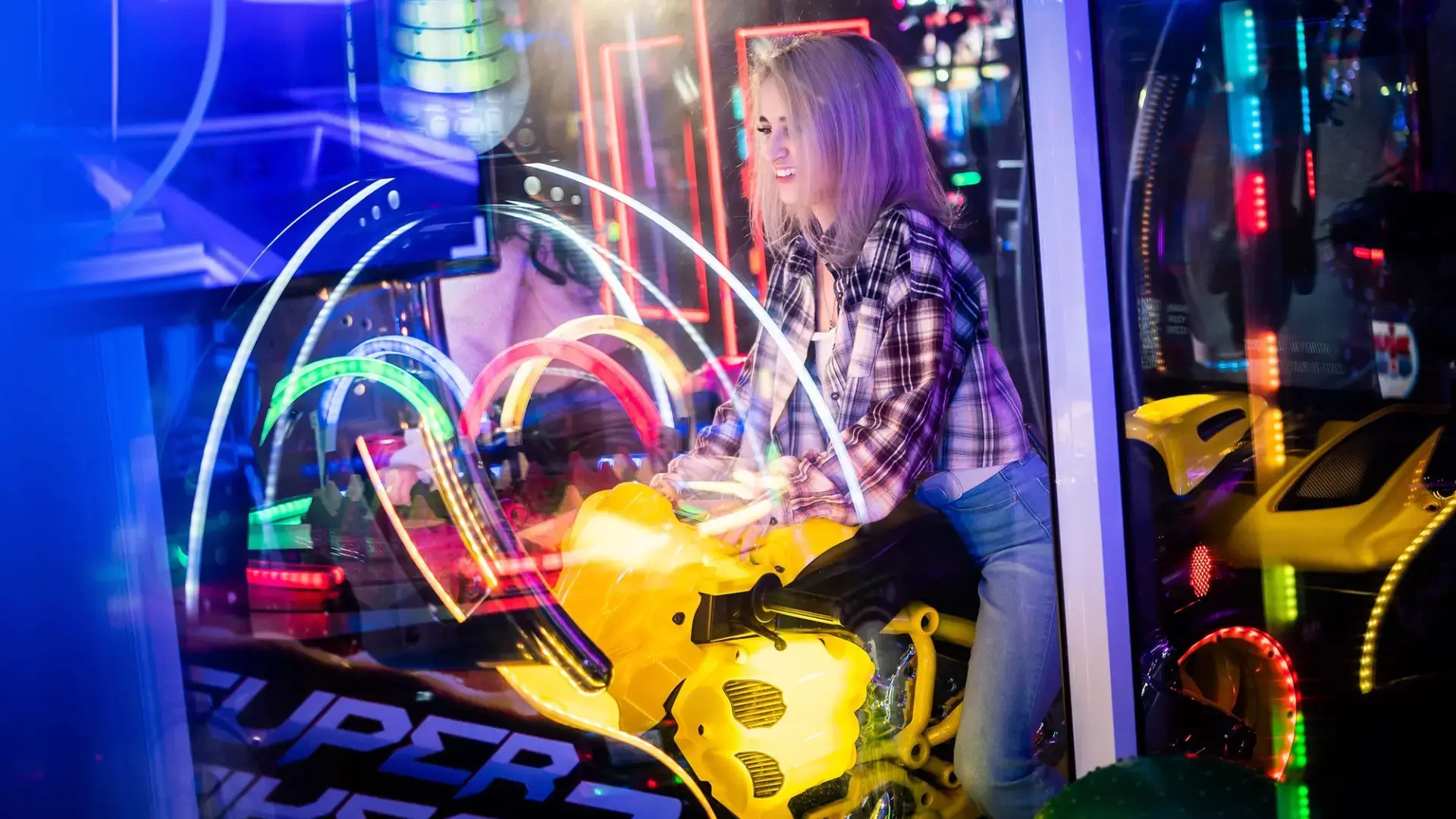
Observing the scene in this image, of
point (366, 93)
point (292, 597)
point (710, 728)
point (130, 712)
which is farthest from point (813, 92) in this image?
point (130, 712)

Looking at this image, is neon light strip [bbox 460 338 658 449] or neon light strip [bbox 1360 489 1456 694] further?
neon light strip [bbox 1360 489 1456 694]

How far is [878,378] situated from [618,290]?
1.52 ft

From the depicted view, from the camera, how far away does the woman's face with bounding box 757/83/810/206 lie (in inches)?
63.8

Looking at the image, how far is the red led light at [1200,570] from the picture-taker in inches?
70.5

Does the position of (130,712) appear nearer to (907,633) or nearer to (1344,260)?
(907,633)

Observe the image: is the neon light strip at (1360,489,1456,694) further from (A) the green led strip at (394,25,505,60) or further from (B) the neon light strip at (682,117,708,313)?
(A) the green led strip at (394,25,505,60)

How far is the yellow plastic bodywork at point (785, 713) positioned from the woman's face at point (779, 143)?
76 centimetres

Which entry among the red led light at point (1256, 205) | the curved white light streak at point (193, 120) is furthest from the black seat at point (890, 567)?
the curved white light streak at point (193, 120)

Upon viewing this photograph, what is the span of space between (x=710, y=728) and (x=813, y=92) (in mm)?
1091

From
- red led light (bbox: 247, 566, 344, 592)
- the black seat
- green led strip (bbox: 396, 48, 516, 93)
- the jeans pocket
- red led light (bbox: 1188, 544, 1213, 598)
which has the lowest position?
red led light (bbox: 1188, 544, 1213, 598)

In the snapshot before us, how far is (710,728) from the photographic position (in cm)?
166

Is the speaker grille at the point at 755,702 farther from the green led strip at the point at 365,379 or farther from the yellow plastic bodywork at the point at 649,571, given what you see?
the green led strip at the point at 365,379

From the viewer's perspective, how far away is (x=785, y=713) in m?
1.66

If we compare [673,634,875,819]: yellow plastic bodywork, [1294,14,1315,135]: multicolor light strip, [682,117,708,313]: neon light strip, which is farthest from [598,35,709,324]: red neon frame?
[1294,14,1315,135]: multicolor light strip
